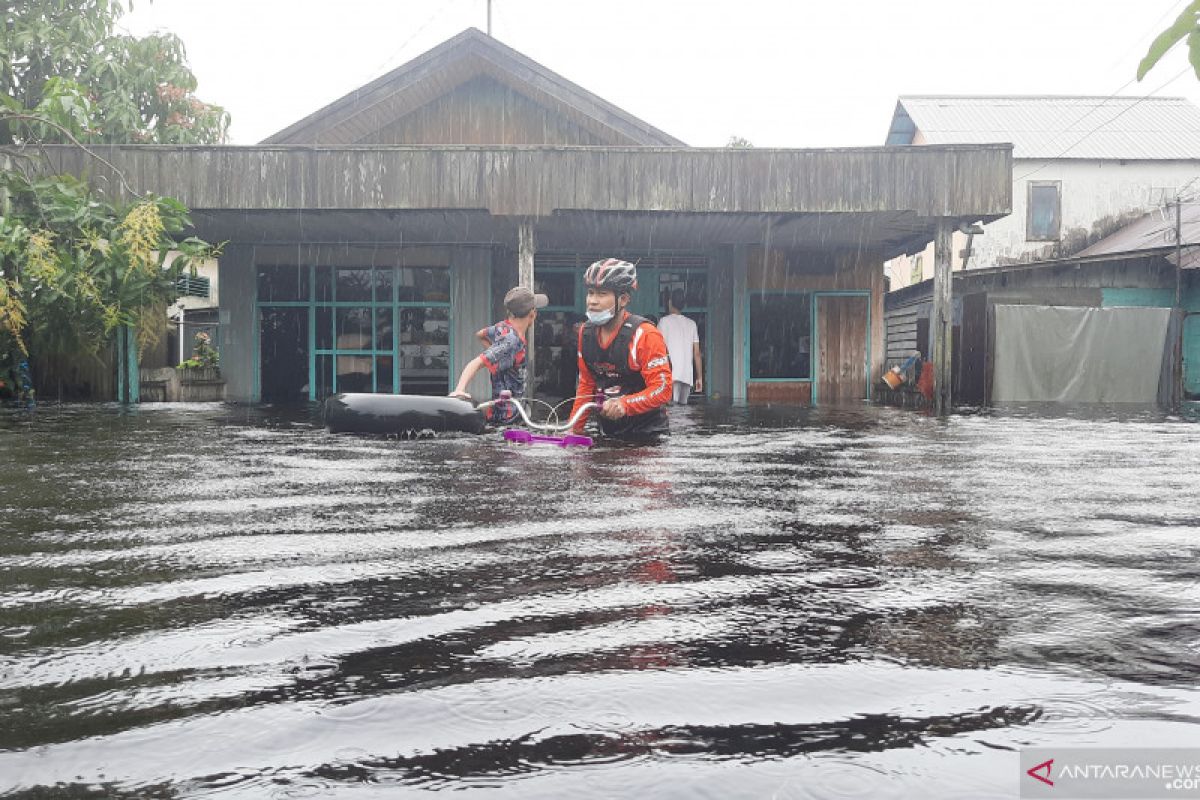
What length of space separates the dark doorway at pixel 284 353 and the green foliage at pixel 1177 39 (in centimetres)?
1950

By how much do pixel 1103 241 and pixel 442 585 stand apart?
3260 centimetres

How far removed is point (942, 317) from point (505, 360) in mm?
8693

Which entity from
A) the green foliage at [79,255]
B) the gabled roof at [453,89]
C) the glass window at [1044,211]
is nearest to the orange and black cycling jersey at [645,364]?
the green foliage at [79,255]

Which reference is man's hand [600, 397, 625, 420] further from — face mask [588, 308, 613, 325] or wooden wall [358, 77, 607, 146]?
wooden wall [358, 77, 607, 146]

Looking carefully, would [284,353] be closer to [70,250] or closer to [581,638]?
[70,250]

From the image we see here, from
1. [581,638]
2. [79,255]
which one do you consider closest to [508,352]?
[581,638]

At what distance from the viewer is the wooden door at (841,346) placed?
20.6m

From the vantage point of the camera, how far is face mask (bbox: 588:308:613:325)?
8258mm

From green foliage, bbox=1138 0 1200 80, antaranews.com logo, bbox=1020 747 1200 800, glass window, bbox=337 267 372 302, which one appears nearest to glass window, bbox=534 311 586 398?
glass window, bbox=337 267 372 302

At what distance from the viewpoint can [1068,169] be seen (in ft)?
105

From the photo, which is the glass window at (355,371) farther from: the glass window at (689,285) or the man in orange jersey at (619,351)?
the man in orange jersey at (619,351)

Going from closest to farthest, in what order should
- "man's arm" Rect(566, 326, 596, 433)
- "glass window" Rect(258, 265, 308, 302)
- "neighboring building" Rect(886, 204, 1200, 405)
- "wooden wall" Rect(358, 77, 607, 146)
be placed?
"man's arm" Rect(566, 326, 596, 433) → "wooden wall" Rect(358, 77, 607, 146) → "glass window" Rect(258, 265, 308, 302) → "neighboring building" Rect(886, 204, 1200, 405)

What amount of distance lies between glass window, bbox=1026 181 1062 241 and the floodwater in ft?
95.5

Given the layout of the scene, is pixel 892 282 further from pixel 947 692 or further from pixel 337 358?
pixel 947 692
